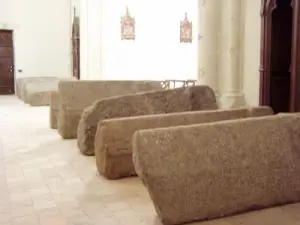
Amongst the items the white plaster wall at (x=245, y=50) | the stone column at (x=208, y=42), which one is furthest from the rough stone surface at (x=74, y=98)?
the white plaster wall at (x=245, y=50)

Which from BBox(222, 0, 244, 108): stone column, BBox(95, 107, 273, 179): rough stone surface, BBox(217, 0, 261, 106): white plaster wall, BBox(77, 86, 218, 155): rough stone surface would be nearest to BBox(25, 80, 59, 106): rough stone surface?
BBox(217, 0, 261, 106): white plaster wall

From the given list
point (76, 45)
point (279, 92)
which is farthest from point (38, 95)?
point (279, 92)

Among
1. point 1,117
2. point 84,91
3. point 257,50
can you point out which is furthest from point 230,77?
point 1,117

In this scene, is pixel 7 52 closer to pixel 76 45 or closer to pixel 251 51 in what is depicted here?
pixel 76 45

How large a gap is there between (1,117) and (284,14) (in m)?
6.56

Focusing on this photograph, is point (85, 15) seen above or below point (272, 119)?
above

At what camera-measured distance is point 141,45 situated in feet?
48.2

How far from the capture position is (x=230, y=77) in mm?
6777

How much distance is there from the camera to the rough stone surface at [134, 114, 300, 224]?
327cm

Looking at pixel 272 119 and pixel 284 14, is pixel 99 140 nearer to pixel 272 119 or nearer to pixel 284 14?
pixel 272 119

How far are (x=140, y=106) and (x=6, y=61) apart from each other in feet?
37.7

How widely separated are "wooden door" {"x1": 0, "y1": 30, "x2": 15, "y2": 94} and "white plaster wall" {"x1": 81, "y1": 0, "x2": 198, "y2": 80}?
3.61 metres

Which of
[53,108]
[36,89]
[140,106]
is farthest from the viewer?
[36,89]

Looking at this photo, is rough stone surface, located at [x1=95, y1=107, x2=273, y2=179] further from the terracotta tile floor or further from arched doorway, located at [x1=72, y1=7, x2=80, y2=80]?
arched doorway, located at [x1=72, y1=7, x2=80, y2=80]
